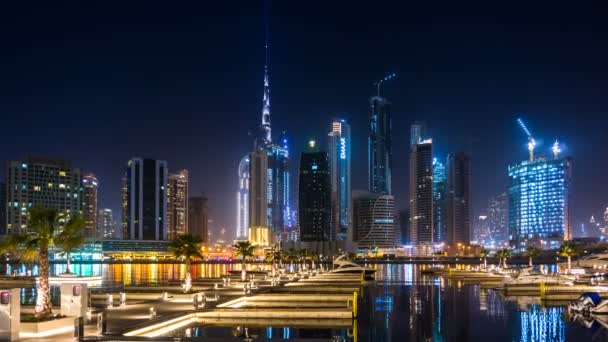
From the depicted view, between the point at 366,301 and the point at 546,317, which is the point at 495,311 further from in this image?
the point at 366,301

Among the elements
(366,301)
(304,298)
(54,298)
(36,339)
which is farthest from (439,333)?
(54,298)

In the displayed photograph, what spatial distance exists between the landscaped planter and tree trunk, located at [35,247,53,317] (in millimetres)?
1841

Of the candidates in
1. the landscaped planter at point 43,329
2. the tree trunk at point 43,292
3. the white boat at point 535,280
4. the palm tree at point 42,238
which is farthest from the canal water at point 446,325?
the palm tree at point 42,238

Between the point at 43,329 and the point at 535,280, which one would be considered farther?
the point at 535,280

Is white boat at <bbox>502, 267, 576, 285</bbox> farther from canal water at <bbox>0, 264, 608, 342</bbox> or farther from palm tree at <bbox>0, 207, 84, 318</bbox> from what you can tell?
palm tree at <bbox>0, 207, 84, 318</bbox>

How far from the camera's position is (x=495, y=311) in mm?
61906

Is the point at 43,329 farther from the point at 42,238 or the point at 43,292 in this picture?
the point at 42,238

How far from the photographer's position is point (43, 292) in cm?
3447

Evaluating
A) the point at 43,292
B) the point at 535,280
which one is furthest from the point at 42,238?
the point at 535,280

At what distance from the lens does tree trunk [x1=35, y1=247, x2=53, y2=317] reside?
111 feet

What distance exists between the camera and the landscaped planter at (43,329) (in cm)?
2983

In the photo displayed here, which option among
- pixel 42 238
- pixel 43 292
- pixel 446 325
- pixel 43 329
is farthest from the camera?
pixel 446 325

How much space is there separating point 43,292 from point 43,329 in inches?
178

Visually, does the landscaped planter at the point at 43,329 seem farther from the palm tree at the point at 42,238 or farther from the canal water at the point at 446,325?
the canal water at the point at 446,325
